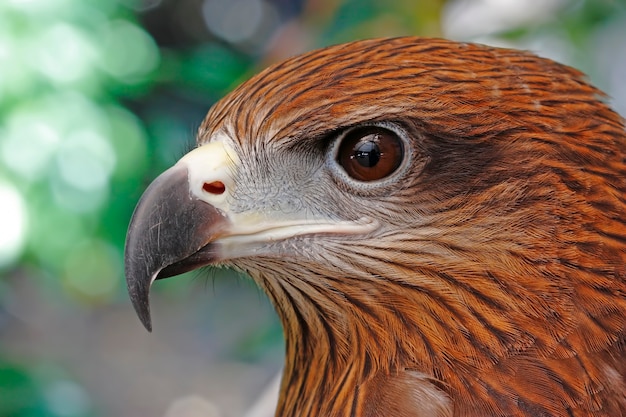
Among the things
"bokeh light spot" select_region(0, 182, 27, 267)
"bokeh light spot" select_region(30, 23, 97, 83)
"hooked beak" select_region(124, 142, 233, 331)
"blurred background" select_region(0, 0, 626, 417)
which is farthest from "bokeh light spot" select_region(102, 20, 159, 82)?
"hooked beak" select_region(124, 142, 233, 331)

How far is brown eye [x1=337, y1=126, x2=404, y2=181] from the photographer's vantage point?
1250 millimetres

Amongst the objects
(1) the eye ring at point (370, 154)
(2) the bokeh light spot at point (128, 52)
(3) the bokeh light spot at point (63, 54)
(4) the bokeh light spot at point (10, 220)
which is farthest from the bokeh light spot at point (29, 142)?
(1) the eye ring at point (370, 154)

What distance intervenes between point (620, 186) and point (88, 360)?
4.14 metres

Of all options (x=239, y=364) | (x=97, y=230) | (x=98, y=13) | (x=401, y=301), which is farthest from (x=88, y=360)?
(x=401, y=301)

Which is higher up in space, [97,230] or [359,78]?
[359,78]

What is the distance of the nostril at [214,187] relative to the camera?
1.31m

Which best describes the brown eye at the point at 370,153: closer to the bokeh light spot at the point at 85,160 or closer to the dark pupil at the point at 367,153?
the dark pupil at the point at 367,153

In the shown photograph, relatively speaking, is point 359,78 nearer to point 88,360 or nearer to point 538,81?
point 538,81

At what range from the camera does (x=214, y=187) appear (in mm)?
1312

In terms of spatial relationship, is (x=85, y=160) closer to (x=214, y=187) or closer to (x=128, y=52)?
(x=128, y=52)

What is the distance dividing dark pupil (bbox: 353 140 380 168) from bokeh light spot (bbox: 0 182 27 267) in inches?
96.6

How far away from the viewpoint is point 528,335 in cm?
122

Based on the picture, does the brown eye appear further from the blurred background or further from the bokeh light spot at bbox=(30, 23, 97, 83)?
the bokeh light spot at bbox=(30, 23, 97, 83)

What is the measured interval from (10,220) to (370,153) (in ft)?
8.18
